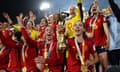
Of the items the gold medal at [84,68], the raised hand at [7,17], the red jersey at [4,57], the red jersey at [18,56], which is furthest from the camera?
the raised hand at [7,17]

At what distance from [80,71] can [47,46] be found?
632mm

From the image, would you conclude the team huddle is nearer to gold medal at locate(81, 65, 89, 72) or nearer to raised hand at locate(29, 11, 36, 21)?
gold medal at locate(81, 65, 89, 72)

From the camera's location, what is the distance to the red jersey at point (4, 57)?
19.1 feet

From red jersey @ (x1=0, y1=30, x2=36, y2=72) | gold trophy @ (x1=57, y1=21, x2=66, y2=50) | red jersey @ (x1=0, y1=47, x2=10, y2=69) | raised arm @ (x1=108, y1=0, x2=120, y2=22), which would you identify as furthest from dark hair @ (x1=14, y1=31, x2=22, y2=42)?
raised arm @ (x1=108, y1=0, x2=120, y2=22)

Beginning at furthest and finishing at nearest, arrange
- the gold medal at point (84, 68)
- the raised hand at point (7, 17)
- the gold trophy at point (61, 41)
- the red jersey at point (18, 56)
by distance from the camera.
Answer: the raised hand at point (7, 17) < the red jersey at point (18, 56) < the gold trophy at point (61, 41) < the gold medal at point (84, 68)

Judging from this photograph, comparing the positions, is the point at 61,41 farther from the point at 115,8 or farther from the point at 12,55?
the point at 12,55

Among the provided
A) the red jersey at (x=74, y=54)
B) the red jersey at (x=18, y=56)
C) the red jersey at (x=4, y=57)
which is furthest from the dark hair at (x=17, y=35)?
the red jersey at (x=74, y=54)

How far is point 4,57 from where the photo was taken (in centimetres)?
591

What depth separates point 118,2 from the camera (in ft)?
15.1

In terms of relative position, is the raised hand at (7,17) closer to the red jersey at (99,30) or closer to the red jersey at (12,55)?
the red jersey at (12,55)

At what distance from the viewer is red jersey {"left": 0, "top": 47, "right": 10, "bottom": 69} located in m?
5.81

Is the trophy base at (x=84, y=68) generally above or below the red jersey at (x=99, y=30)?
below

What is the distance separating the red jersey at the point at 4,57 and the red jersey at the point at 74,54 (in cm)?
174

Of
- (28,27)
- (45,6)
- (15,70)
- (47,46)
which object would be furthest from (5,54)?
(47,46)
